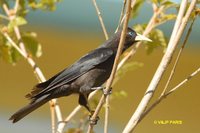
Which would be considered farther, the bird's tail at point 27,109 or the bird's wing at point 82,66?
the bird's wing at point 82,66

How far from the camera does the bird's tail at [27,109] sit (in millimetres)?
3916

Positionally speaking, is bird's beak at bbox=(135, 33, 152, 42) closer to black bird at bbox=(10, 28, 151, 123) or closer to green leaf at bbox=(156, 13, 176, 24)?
black bird at bbox=(10, 28, 151, 123)

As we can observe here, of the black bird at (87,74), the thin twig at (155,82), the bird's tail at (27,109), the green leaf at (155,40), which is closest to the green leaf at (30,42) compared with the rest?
the black bird at (87,74)

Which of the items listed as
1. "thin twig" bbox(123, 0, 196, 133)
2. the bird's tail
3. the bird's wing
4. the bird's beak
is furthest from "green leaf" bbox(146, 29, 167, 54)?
"thin twig" bbox(123, 0, 196, 133)

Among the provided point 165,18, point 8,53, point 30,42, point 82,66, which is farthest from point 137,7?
point 8,53

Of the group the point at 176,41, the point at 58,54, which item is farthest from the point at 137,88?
the point at 176,41

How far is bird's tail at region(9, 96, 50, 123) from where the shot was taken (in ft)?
12.8

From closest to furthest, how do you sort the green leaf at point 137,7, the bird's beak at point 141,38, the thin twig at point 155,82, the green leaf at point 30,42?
the thin twig at point 155,82
the bird's beak at point 141,38
the green leaf at point 137,7
the green leaf at point 30,42

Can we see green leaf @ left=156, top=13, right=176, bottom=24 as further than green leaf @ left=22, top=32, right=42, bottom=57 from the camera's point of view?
No

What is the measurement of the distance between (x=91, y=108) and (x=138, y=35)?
0.59 meters

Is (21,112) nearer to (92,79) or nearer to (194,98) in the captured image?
(92,79)

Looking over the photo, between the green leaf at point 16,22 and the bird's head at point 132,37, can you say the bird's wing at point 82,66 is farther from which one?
the green leaf at point 16,22

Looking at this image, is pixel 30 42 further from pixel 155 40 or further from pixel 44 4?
pixel 155 40

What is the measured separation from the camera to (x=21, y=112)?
3.93 metres
